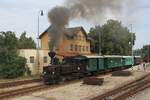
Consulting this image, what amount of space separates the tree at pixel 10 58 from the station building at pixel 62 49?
318 cm

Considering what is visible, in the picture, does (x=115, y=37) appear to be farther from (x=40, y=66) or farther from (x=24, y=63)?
(x=24, y=63)

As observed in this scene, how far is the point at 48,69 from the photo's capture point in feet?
95.6

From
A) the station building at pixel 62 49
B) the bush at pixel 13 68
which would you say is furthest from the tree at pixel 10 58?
the station building at pixel 62 49

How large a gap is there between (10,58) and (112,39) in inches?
1625

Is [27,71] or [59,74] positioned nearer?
[59,74]

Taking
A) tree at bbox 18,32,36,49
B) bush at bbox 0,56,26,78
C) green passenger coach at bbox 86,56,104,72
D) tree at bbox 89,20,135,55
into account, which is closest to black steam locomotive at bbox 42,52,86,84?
green passenger coach at bbox 86,56,104,72

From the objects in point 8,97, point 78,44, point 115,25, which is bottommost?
point 8,97

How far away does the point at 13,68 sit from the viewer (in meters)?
39.3

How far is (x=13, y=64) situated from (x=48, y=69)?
11.7m

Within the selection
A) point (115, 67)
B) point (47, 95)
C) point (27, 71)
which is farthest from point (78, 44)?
point (47, 95)

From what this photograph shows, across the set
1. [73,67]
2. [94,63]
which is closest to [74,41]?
[94,63]

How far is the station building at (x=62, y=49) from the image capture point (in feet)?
150

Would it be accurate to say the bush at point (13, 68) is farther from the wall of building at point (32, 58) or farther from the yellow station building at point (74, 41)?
the yellow station building at point (74, 41)

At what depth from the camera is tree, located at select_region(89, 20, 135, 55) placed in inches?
3036
